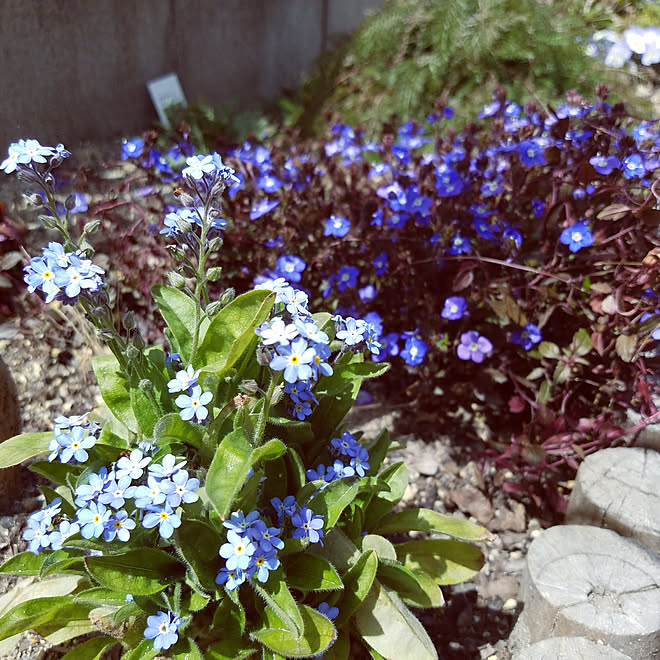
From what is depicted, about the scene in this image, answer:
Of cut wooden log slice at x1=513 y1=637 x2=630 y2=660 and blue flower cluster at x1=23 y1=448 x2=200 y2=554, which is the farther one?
cut wooden log slice at x1=513 y1=637 x2=630 y2=660

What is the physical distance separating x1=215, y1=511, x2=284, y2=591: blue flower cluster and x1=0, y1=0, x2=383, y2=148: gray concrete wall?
248cm

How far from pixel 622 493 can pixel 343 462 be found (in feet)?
3.02

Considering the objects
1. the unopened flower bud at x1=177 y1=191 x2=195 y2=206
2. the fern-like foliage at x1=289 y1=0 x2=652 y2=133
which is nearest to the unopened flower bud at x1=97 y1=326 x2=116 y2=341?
the unopened flower bud at x1=177 y1=191 x2=195 y2=206

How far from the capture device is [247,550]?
1.50 metres

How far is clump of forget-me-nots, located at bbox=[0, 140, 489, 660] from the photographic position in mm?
1501

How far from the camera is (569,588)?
6.17 ft

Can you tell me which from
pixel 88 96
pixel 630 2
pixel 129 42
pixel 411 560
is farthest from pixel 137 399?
pixel 630 2

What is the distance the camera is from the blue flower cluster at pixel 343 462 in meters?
1.77

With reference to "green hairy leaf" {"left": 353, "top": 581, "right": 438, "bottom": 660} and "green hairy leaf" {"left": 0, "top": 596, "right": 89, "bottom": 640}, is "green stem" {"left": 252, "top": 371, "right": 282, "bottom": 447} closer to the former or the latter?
"green hairy leaf" {"left": 353, "top": 581, "right": 438, "bottom": 660}

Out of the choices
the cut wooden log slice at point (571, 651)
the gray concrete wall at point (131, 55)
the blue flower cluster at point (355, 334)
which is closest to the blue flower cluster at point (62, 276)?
the blue flower cluster at point (355, 334)

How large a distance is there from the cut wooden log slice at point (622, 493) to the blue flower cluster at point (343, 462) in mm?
824

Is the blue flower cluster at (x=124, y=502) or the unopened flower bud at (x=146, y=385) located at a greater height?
the unopened flower bud at (x=146, y=385)

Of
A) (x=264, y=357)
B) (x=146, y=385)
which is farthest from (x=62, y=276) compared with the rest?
(x=264, y=357)

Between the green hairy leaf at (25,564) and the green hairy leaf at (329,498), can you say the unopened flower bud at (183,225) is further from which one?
the green hairy leaf at (25,564)
